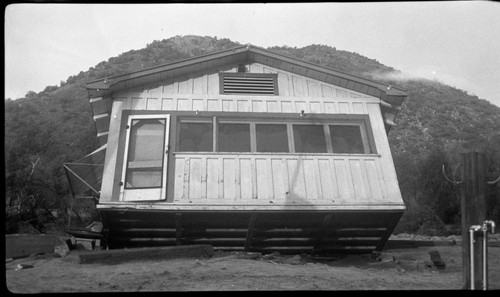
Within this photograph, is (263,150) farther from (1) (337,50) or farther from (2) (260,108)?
(1) (337,50)

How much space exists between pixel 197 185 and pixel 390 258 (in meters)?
3.67

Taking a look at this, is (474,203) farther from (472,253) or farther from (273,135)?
(273,135)

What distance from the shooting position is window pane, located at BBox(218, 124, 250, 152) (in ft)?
31.1

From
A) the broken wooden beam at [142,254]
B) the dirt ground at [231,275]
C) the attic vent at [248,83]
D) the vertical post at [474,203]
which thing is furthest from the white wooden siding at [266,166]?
the vertical post at [474,203]

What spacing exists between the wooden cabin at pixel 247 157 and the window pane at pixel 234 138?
0.02 metres

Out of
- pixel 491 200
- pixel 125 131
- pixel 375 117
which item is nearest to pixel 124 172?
pixel 125 131

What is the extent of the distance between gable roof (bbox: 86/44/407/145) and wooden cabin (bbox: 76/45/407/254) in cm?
2

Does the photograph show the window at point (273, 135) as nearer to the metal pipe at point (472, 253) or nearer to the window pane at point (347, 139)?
the window pane at point (347, 139)

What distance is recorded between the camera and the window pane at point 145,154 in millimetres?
9133

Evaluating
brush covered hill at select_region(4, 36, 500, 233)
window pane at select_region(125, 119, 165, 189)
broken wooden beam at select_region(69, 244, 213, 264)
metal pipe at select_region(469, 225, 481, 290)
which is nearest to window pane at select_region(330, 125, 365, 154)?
broken wooden beam at select_region(69, 244, 213, 264)

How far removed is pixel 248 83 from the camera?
10297 mm

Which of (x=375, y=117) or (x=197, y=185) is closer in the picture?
(x=197, y=185)

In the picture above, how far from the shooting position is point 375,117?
10094 millimetres

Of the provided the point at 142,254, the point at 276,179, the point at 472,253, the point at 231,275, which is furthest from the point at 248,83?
the point at 472,253
